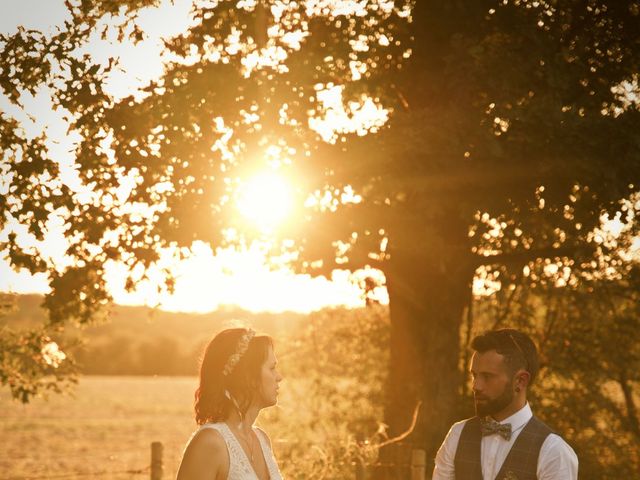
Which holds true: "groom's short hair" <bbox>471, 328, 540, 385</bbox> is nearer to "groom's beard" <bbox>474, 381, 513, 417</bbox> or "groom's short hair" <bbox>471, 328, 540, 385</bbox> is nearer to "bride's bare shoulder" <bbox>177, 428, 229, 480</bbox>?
"groom's beard" <bbox>474, 381, 513, 417</bbox>

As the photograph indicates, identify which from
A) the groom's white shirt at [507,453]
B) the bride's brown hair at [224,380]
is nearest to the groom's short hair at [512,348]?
the groom's white shirt at [507,453]

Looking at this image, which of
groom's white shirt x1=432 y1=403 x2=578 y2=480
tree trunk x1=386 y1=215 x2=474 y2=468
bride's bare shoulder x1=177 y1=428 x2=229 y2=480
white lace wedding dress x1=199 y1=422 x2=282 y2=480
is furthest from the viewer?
tree trunk x1=386 y1=215 x2=474 y2=468

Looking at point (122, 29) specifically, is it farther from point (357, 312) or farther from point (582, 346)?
point (582, 346)

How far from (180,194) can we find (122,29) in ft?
8.89

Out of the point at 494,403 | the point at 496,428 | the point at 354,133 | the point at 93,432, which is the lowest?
the point at 93,432

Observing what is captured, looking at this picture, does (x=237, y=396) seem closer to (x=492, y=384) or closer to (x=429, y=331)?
(x=492, y=384)

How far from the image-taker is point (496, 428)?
4.94m

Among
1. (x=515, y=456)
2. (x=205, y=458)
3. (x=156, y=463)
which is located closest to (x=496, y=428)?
(x=515, y=456)

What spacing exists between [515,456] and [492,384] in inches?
15.9

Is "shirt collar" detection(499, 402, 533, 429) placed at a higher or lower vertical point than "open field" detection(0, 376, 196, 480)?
higher

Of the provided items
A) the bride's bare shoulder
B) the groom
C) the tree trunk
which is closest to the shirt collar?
the groom

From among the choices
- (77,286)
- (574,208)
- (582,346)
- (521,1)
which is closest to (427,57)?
(521,1)

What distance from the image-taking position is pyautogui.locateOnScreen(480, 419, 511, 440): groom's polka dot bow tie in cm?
492

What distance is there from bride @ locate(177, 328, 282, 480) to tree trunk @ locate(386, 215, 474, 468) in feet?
31.8
